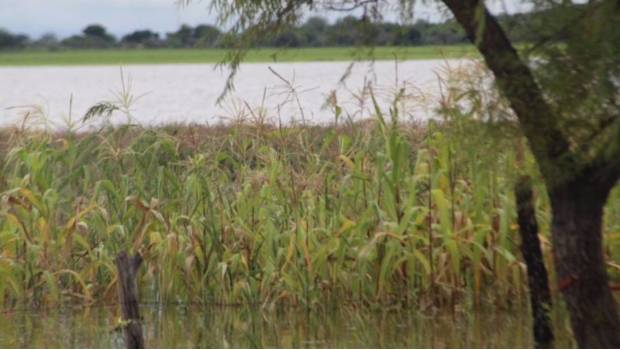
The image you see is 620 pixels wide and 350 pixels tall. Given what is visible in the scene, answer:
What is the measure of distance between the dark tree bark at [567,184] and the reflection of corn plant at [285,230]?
219 centimetres

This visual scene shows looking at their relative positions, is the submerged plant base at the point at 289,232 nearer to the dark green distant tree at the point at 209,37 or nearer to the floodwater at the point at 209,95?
the floodwater at the point at 209,95

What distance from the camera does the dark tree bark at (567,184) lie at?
4.06 m

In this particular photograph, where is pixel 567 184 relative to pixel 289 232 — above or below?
above

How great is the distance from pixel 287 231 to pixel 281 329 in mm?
552

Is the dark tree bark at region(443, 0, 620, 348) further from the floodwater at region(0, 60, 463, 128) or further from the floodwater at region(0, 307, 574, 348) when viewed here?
the floodwater at region(0, 307, 574, 348)

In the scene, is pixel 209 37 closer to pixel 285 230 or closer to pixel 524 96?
pixel 524 96

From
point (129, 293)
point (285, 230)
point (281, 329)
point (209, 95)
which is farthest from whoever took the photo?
point (209, 95)

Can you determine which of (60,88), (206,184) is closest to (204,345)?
(206,184)

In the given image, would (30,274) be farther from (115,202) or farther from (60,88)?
(60,88)

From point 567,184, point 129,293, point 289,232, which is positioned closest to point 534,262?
point 567,184

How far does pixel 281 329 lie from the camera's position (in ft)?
22.9

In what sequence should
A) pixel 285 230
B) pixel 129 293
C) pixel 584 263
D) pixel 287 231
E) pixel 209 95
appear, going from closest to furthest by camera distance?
pixel 584 263
pixel 129 293
pixel 287 231
pixel 285 230
pixel 209 95

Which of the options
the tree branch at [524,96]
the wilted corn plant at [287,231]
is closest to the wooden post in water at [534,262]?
the tree branch at [524,96]

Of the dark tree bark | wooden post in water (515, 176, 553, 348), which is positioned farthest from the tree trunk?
wooden post in water (515, 176, 553, 348)
